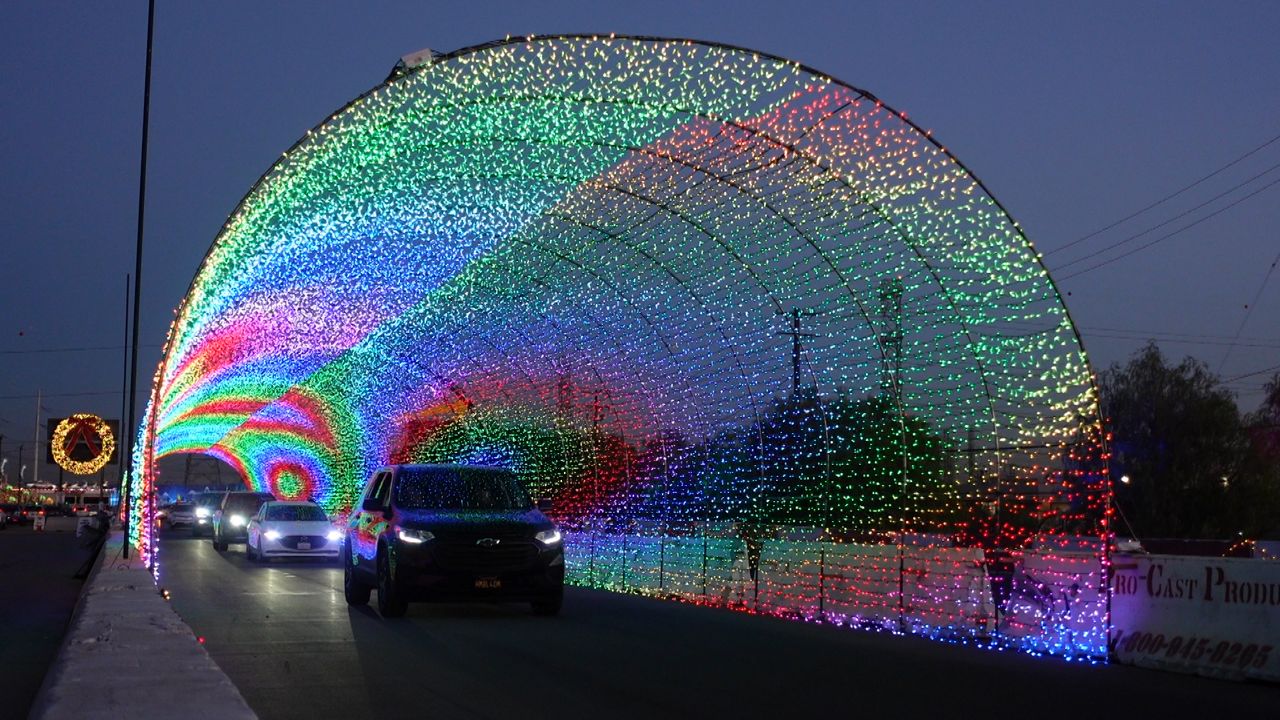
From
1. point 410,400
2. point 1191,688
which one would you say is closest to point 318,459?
A: point 410,400

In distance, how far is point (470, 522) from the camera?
16969mm

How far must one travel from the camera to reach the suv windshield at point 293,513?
3181 centimetres

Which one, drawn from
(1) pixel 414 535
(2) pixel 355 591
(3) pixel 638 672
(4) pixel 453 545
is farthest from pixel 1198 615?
(2) pixel 355 591

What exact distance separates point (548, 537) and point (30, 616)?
263 inches

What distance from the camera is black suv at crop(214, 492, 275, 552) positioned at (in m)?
38.7

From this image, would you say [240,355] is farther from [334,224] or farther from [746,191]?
[746,191]

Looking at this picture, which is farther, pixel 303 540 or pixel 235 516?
pixel 235 516

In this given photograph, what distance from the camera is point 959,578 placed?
16.5 m

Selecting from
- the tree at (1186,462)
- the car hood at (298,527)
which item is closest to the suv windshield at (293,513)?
the car hood at (298,527)

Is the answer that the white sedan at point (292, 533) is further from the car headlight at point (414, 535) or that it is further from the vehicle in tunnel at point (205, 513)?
the vehicle in tunnel at point (205, 513)

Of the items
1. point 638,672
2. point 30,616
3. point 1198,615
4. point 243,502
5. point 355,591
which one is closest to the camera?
point 638,672

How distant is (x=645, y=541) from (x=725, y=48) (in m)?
9.33

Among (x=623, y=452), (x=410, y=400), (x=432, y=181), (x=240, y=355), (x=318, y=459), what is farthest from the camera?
(x=318, y=459)

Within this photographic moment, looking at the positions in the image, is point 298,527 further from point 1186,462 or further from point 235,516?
point 1186,462
